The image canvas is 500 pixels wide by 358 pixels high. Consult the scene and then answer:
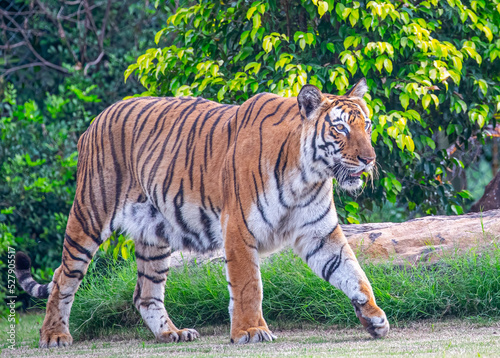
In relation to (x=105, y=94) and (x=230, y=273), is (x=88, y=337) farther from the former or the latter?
(x=105, y=94)

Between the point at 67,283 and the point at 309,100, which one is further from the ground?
the point at 309,100

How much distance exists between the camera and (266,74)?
6008 mm

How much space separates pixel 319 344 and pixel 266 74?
9.29 ft

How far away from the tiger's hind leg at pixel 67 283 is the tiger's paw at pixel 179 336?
668 millimetres

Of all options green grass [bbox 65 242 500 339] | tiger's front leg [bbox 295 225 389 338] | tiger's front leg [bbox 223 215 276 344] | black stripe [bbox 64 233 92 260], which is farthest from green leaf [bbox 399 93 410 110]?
black stripe [bbox 64 233 92 260]

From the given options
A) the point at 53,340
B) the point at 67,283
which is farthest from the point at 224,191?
the point at 53,340

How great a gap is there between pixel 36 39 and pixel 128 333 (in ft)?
19.1

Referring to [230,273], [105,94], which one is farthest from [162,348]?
[105,94]

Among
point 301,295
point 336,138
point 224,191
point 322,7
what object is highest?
point 322,7

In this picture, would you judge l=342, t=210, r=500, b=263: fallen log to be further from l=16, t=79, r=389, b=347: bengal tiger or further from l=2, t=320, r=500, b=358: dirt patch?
l=16, t=79, r=389, b=347: bengal tiger

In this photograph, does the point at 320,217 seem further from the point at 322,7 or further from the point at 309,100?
the point at 322,7

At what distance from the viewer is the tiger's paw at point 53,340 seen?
4.64 metres

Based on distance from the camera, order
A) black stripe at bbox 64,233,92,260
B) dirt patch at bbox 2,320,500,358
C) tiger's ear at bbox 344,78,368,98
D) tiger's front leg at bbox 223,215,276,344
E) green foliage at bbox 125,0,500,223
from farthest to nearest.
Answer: green foliage at bbox 125,0,500,223 → black stripe at bbox 64,233,92,260 → tiger's ear at bbox 344,78,368,98 → tiger's front leg at bbox 223,215,276,344 → dirt patch at bbox 2,320,500,358

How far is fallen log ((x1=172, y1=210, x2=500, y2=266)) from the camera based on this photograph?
16.1 feet
